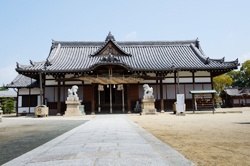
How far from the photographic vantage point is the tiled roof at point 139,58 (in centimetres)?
1836

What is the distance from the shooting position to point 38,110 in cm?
1591

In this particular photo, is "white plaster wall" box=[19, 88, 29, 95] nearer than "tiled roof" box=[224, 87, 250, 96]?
Yes

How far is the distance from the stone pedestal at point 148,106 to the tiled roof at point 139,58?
Answer: 10.1 feet

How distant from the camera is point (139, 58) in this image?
21453mm

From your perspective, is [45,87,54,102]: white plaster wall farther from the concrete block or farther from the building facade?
the building facade

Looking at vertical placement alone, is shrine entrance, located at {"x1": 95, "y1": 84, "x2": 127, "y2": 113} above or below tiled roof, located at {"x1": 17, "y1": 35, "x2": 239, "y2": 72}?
below

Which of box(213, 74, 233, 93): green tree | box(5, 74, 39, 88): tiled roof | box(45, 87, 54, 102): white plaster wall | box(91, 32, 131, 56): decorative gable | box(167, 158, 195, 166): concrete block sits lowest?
box(167, 158, 195, 166): concrete block

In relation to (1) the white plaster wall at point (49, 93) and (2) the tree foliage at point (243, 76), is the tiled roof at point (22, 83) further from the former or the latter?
(2) the tree foliage at point (243, 76)

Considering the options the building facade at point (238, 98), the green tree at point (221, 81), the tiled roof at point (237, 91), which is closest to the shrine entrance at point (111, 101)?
the building facade at point (238, 98)

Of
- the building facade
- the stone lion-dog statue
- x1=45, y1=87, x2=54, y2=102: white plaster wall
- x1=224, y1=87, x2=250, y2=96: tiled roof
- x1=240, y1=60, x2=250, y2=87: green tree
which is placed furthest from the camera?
x1=240, y1=60, x2=250, y2=87: green tree

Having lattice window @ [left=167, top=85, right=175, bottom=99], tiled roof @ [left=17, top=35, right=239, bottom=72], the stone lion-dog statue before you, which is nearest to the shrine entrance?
tiled roof @ [left=17, top=35, right=239, bottom=72]

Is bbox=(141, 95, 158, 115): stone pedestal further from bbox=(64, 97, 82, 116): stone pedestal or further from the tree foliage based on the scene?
the tree foliage

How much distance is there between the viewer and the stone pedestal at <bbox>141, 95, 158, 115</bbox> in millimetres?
16047

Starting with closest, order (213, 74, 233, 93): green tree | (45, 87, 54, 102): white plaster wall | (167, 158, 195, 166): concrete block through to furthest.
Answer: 1. (167, 158, 195, 166): concrete block
2. (45, 87, 54, 102): white plaster wall
3. (213, 74, 233, 93): green tree
